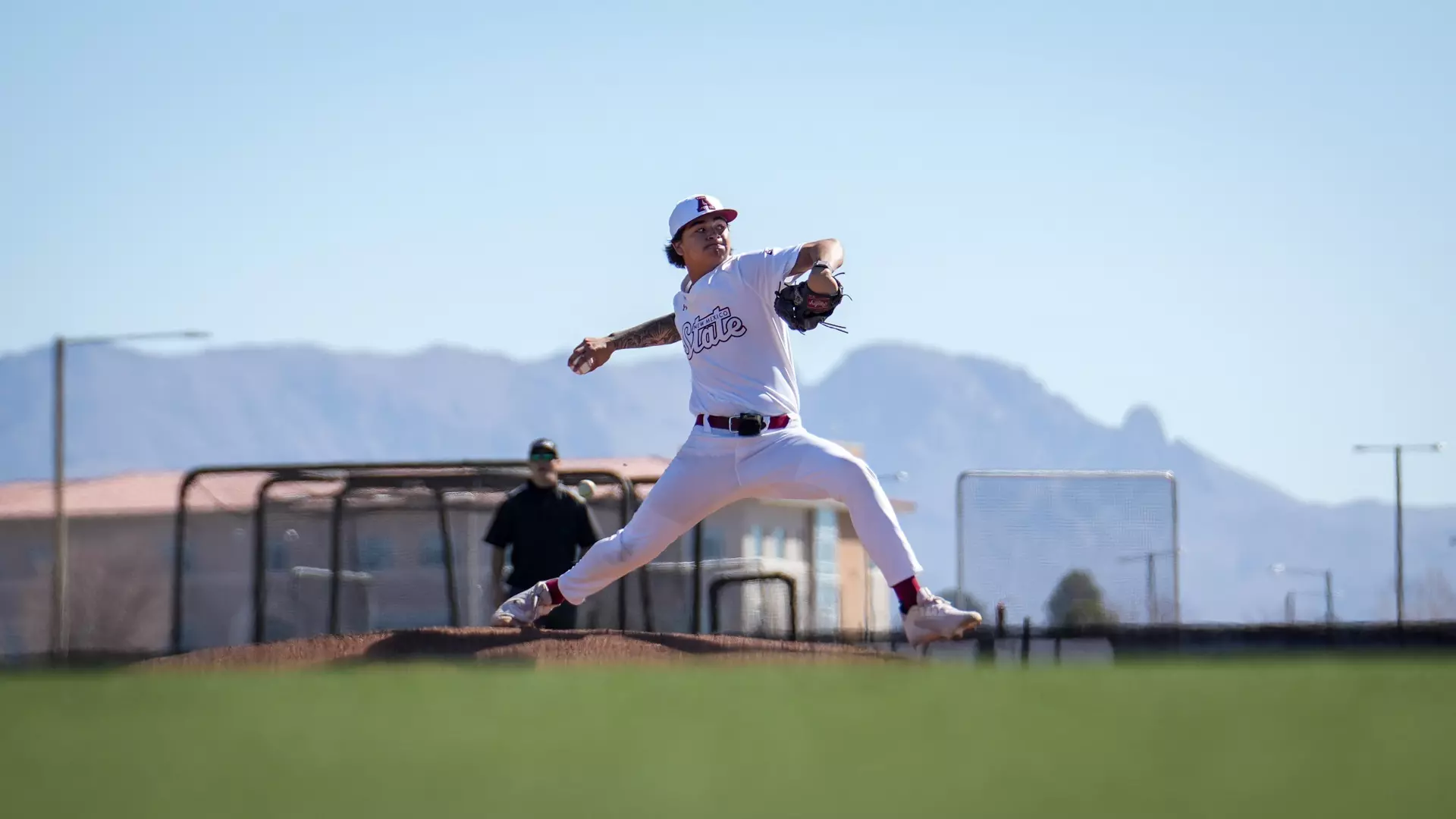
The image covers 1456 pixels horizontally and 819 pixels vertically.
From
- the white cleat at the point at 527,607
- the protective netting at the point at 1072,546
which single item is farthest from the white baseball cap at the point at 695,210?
the protective netting at the point at 1072,546

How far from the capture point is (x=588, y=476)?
1375cm

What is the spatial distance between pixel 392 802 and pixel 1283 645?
7.98 m

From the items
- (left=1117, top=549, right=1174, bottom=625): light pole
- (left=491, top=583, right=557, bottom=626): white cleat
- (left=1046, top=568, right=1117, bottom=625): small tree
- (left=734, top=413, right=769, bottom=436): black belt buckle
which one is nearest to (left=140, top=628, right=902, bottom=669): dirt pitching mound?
(left=491, top=583, right=557, bottom=626): white cleat

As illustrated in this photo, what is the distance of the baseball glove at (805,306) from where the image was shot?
825 cm

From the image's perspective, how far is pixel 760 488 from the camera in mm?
8453

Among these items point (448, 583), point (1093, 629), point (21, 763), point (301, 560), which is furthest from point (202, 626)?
point (21, 763)

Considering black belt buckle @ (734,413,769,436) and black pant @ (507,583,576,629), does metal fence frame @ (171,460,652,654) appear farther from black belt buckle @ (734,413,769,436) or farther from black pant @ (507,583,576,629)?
black belt buckle @ (734,413,769,436)

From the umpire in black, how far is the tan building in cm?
80

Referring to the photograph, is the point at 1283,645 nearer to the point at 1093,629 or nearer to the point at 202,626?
the point at 1093,629

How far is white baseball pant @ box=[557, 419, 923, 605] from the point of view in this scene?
322 inches

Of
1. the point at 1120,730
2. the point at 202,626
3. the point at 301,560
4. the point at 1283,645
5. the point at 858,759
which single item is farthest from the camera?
the point at 202,626

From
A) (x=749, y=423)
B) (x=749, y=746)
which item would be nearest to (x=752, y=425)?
(x=749, y=423)

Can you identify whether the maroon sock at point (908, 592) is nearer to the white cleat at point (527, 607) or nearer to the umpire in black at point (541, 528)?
the white cleat at point (527, 607)

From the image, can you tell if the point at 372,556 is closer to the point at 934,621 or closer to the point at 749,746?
the point at 934,621
